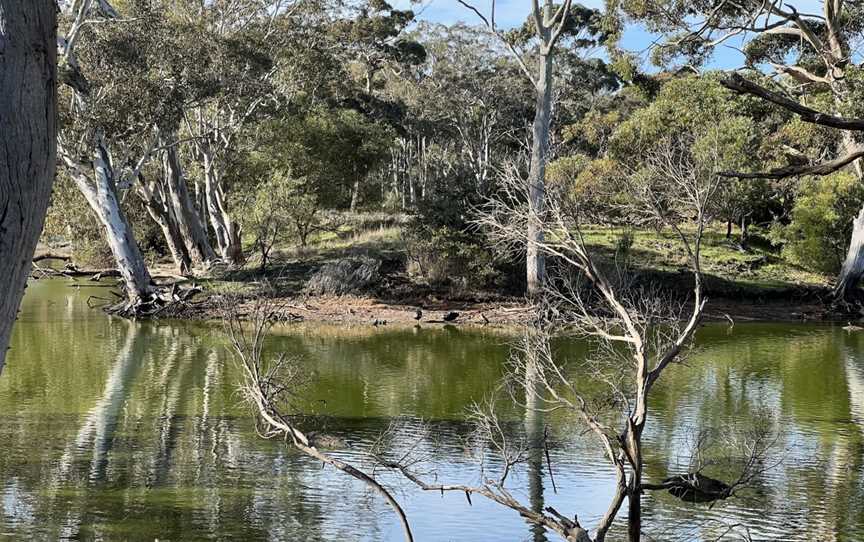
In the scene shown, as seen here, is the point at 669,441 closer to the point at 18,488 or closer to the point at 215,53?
the point at 18,488

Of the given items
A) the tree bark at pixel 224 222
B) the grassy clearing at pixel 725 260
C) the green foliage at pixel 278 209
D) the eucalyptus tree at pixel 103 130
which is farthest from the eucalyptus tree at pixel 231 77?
the grassy clearing at pixel 725 260

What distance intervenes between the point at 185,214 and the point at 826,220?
15727 mm

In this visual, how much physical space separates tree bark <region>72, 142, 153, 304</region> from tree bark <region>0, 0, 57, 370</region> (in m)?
17.6

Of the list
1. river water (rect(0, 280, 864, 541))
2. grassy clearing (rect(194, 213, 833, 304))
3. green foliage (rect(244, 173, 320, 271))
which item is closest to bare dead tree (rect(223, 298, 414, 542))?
river water (rect(0, 280, 864, 541))

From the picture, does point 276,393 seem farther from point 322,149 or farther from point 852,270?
point 322,149

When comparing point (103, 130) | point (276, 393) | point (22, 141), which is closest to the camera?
point (22, 141)

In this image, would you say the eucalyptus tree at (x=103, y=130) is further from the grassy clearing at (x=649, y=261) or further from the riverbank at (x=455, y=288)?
the grassy clearing at (x=649, y=261)

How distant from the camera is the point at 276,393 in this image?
7.30 m

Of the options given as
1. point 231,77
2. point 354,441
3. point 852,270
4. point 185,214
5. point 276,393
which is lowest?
point 354,441

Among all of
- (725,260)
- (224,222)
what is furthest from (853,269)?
(224,222)

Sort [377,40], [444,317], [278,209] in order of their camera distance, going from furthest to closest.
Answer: [377,40]
[278,209]
[444,317]

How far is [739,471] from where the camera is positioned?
8234 millimetres

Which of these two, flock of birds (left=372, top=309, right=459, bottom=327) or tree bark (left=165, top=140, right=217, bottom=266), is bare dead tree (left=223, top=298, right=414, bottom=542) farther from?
tree bark (left=165, top=140, right=217, bottom=266)

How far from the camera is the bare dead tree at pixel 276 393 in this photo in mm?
6012
